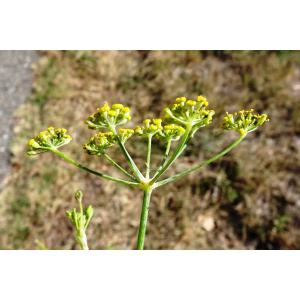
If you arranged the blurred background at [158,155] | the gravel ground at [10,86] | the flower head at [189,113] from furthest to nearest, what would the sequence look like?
the gravel ground at [10,86]
the blurred background at [158,155]
the flower head at [189,113]

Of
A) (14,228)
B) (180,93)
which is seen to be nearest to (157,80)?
(180,93)

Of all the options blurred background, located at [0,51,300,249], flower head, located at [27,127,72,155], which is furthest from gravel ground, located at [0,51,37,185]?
flower head, located at [27,127,72,155]

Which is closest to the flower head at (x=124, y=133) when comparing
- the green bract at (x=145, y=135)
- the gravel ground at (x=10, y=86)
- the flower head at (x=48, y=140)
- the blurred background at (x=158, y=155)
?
the green bract at (x=145, y=135)

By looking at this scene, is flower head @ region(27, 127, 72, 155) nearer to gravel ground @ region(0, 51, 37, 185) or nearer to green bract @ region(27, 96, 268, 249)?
green bract @ region(27, 96, 268, 249)

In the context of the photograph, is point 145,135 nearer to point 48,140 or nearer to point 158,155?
point 48,140

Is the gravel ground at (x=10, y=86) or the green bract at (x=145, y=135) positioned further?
the gravel ground at (x=10, y=86)

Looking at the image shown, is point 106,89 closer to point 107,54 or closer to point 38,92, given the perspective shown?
point 107,54

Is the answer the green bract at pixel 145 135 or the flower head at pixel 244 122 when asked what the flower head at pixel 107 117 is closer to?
the green bract at pixel 145 135
